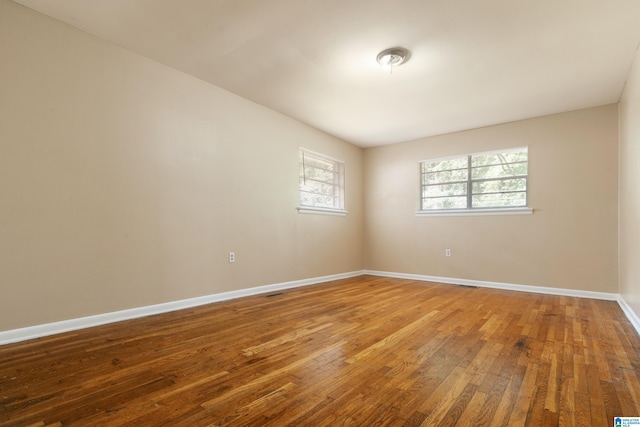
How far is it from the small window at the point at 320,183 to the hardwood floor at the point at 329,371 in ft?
7.03

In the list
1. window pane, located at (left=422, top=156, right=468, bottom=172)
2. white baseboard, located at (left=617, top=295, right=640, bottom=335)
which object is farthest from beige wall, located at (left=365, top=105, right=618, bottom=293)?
white baseboard, located at (left=617, top=295, right=640, bottom=335)

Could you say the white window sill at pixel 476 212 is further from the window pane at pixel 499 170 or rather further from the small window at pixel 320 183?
the small window at pixel 320 183

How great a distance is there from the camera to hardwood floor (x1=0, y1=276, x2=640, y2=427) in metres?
1.24

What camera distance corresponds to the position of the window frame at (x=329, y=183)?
4.42m

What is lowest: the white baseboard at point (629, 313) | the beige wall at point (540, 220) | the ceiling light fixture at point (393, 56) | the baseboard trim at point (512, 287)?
the baseboard trim at point (512, 287)

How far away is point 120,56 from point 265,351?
2.76 m

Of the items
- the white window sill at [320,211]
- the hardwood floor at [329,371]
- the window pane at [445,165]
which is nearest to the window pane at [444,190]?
the window pane at [445,165]

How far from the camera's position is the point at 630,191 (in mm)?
A: 2814

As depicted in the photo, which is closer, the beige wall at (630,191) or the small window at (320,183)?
the beige wall at (630,191)

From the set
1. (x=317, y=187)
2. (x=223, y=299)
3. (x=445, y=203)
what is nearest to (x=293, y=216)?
(x=317, y=187)

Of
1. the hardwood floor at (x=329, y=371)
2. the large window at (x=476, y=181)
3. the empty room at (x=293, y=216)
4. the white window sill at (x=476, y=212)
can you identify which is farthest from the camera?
the large window at (x=476, y=181)

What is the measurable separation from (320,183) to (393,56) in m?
2.50

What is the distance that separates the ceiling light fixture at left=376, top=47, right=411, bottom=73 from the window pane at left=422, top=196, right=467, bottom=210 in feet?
8.97

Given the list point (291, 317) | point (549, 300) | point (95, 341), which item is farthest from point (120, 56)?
point (549, 300)
